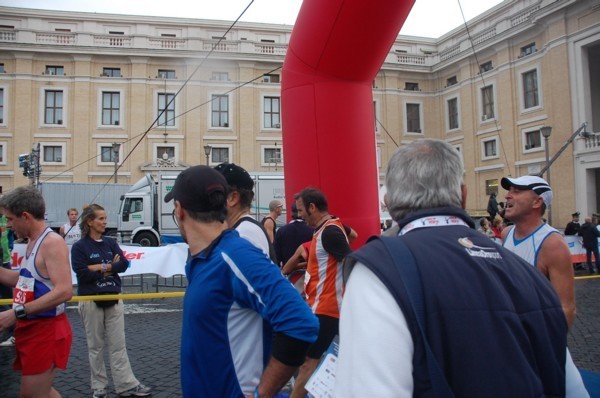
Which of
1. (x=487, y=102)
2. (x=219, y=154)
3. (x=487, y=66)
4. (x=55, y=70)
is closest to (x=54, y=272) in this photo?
(x=219, y=154)

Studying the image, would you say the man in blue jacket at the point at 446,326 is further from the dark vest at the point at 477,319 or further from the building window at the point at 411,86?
the building window at the point at 411,86

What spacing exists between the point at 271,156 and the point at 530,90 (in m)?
19.2

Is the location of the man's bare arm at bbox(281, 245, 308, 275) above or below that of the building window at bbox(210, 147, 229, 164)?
below

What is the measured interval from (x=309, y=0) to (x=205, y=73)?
92.6 feet

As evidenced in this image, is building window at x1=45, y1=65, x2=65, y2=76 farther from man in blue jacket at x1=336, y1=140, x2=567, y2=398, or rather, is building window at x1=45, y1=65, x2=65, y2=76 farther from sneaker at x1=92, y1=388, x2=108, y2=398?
man in blue jacket at x1=336, y1=140, x2=567, y2=398

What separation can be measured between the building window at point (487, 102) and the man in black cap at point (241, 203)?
116ft

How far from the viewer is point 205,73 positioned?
30.8m

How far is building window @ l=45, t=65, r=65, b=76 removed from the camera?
34156 mm

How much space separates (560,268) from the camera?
2912 mm

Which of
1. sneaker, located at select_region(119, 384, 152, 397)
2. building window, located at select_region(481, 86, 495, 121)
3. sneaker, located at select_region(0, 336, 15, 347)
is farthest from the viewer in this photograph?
building window, located at select_region(481, 86, 495, 121)

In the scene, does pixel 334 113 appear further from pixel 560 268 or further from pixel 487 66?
pixel 487 66

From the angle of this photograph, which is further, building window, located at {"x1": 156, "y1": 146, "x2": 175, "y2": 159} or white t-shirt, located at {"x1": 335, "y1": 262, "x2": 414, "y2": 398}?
building window, located at {"x1": 156, "y1": 146, "x2": 175, "y2": 159}

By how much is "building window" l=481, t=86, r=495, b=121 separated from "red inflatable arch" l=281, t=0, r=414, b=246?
110ft

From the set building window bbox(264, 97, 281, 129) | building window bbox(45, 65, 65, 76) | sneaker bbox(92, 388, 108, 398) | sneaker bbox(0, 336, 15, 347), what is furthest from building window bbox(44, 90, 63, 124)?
sneaker bbox(92, 388, 108, 398)
